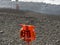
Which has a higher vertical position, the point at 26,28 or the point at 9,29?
the point at 26,28

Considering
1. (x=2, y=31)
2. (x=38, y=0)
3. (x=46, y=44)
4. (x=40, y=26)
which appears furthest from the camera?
(x=38, y=0)

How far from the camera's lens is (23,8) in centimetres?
1343

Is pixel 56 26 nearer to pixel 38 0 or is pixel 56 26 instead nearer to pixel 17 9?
pixel 17 9

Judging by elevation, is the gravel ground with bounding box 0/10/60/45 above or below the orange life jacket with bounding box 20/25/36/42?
below

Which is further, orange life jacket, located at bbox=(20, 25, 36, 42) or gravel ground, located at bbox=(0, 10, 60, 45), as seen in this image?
gravel ground, located at bbox=(0, 10, 60, 45)

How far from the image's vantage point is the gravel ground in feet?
24.1

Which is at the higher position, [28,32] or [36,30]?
[28,32]

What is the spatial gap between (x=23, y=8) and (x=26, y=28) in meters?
9.32

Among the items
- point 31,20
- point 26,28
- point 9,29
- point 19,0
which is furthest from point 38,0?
point 26,28

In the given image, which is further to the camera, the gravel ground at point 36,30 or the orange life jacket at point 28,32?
the gravel ground at point 36,30

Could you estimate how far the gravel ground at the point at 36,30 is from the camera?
7.35 m

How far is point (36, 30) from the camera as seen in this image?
855 centimetres

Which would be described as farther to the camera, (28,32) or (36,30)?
(36,30)

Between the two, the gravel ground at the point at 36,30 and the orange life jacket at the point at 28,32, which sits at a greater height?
the orange life jacket at the point at 28,32
